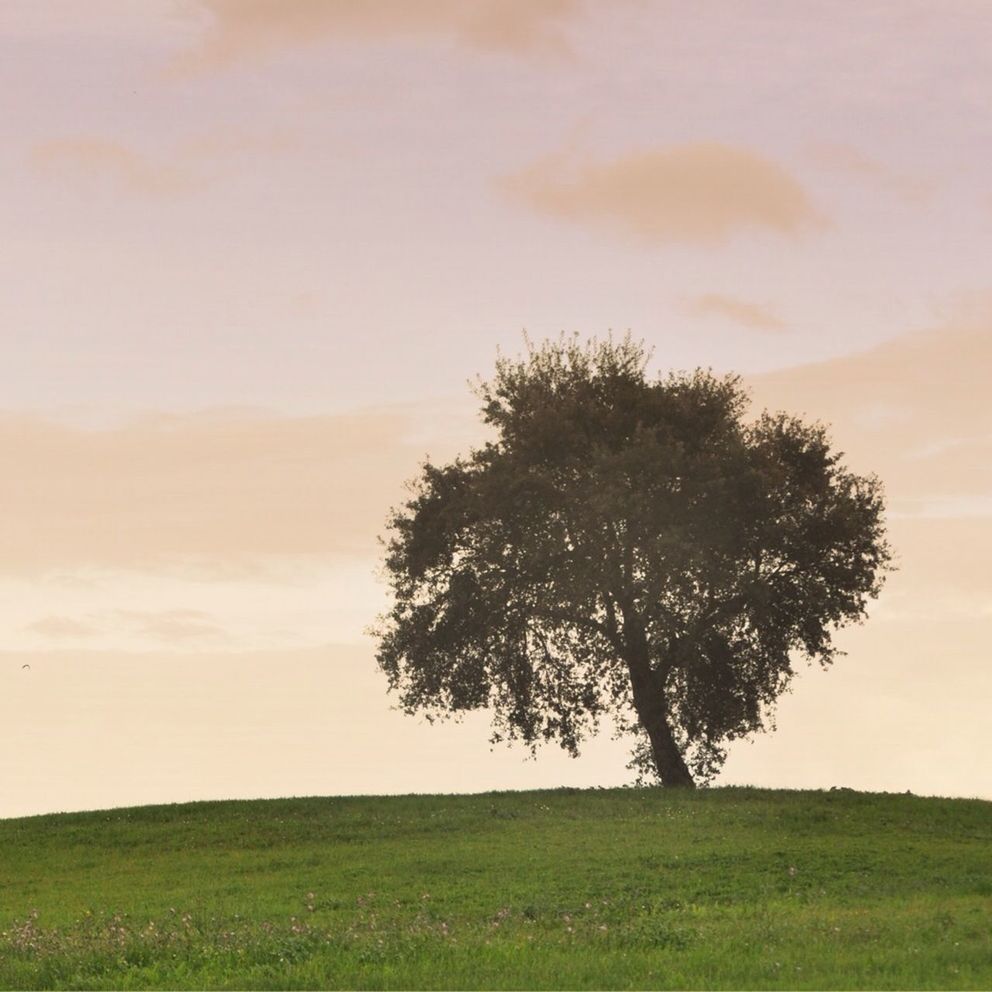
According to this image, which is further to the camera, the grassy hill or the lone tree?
the lone tree

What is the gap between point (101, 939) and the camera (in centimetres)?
2475

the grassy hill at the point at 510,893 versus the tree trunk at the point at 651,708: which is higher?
the tree trunk at the point at 651,708

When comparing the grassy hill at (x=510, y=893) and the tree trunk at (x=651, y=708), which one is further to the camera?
the tree trunk at (x=651, y=708)

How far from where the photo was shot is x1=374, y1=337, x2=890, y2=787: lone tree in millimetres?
50312

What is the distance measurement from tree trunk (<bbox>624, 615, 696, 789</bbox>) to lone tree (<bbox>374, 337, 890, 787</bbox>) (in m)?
0.06

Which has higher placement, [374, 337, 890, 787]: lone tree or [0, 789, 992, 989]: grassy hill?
[374, 337, 890, 787]: lone tree

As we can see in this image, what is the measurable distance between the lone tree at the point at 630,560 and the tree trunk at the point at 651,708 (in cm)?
6

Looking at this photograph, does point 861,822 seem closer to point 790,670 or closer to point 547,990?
point 790,670

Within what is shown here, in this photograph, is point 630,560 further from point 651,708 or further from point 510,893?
point 510,893

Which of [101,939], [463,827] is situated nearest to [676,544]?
[463,827]

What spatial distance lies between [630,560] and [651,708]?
17.9 ft

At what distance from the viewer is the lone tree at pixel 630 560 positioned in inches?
1981

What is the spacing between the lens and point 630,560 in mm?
50625

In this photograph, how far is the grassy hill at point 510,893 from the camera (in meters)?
21.8
